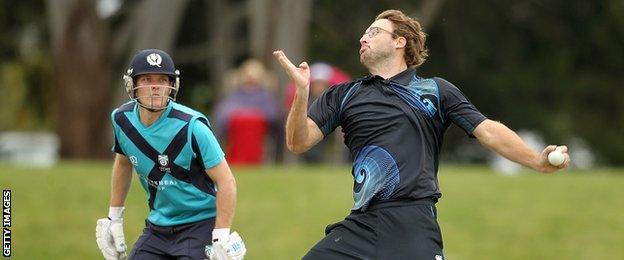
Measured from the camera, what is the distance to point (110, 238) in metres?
7.87

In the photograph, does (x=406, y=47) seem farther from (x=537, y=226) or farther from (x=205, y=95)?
(x=205, y=95)

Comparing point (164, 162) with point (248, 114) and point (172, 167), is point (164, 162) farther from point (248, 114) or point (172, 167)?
point (248, 114)

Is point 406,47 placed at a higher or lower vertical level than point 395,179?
higher

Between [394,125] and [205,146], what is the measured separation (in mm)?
1070

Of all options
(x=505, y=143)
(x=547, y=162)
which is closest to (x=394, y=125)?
(x=505, y=143)

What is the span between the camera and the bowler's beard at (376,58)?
24.5 feet

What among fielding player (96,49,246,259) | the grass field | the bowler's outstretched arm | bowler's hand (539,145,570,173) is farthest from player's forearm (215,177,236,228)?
the grass field

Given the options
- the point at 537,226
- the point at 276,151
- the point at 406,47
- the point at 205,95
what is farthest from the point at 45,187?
the point at 205,95

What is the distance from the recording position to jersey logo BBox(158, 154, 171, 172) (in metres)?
7.38

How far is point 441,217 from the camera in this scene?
48.4ft

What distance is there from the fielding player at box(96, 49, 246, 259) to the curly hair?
125cm

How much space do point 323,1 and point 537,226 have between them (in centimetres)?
1896

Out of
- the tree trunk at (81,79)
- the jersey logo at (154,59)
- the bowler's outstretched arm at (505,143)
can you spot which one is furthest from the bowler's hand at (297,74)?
the tree trunk at (81,79)

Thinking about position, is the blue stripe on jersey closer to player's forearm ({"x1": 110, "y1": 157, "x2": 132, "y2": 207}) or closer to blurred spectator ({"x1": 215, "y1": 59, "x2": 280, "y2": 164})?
player's forearm ({"x1": 110, "y1": 157, "x2": 132, "y2": 207})
